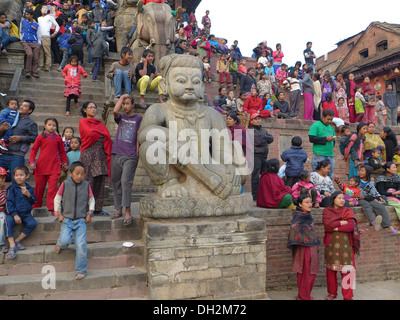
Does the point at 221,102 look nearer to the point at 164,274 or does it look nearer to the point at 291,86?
the point at 291,86

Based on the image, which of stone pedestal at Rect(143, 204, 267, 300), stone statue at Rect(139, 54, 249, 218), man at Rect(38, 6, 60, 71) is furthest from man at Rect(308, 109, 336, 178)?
man at Rect(38, 6, 60, 71)

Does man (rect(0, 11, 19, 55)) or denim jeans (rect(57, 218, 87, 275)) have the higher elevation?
man (rect(0, 11, 19, 55))

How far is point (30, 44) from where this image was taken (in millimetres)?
8906

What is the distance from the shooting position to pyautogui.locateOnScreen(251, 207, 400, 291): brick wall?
5.52 m

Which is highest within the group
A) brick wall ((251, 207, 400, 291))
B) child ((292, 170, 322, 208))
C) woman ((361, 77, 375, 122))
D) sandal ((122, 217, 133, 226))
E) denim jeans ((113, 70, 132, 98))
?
woman ((361, 77, 375, 122))

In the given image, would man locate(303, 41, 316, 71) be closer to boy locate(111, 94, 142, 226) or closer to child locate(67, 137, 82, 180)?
boy locate(111, 94, 142, 226)

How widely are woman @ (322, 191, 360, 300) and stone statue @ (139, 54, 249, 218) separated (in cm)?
147

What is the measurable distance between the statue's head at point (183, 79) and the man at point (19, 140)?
89.6 inches

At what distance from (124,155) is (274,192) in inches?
101

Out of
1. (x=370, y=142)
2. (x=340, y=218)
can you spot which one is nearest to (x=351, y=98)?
(x=370, y=142)

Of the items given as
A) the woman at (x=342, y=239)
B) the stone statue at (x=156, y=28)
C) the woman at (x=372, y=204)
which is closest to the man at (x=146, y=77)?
the stone statue at (x=156, y=28)

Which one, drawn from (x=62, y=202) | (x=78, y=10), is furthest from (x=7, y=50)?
(x=62, y=202)

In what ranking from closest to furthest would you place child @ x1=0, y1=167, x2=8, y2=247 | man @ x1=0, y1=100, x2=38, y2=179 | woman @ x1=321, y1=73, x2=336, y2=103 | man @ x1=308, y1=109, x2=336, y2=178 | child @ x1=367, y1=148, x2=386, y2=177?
child @ x1=0, y1=167, x2=8, y2=247, man @ x1=0, y1=100, x2=38, y2=179, man @ x1=308, y1=109, x2=336, y2=178, child @ x1=367, y1=148, x2=386, y2=177, woman @ x1=321, y1=73, x2=336, y2=103

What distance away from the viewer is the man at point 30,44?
29.0ft
